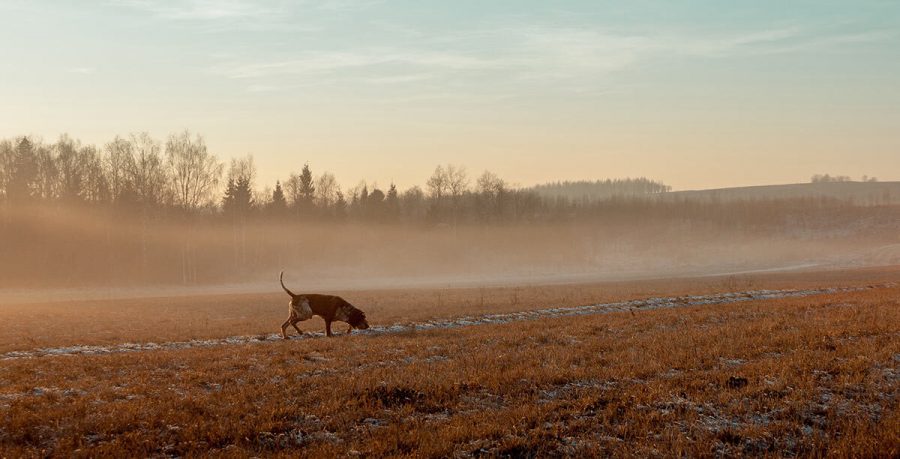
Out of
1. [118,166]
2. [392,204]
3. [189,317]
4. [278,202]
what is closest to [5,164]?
[118,166]

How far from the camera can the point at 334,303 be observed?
22922 mm

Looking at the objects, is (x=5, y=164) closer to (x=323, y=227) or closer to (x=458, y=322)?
(x=323, y=227)

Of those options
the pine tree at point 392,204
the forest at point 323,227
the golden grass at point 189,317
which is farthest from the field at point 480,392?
the pine tree at point 392,204

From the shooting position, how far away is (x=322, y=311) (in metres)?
22.6

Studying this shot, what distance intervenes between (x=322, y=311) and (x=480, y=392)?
39.8 ft

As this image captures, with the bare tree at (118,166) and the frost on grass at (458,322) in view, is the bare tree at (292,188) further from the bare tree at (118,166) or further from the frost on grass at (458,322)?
the frost on grass at (458,322)

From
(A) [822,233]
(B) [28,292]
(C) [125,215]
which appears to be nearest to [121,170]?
(C) [125,215]

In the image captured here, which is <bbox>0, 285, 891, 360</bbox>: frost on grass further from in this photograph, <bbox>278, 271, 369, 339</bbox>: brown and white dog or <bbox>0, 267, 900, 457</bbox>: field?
<bbox>278, 271, 369, 339</bbox>: brown and white dog

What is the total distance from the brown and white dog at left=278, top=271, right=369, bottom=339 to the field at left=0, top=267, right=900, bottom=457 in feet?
5.05

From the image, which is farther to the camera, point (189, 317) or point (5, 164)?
point (5, 164)

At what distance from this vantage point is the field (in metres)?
8.73

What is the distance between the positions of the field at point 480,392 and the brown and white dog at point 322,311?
60.6 inches

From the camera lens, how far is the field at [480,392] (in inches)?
344

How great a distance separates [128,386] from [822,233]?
116 meters
